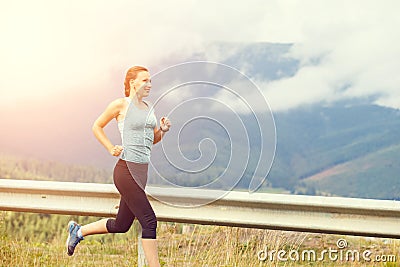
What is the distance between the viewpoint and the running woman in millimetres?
5594

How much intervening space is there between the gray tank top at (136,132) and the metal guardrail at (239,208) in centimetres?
37

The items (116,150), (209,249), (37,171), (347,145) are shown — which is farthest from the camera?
(347,145)

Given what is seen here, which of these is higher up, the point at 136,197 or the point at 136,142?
the point at 136,142

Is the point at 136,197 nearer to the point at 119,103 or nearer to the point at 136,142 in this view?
the point at 136,142

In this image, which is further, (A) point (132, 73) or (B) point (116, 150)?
(A) point (132, 73)

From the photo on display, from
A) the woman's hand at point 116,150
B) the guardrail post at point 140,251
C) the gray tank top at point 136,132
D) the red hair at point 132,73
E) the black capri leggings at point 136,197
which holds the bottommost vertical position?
the guardrail post at point 140,251

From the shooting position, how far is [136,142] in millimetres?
5598

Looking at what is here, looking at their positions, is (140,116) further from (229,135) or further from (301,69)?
(301,69)

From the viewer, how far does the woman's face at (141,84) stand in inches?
222

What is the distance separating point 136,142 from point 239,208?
3.39 feet

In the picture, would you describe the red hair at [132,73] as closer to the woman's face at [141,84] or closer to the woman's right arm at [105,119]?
the woman's face at [141,84]

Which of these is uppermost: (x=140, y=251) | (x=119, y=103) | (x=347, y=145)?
(x=347, y=145)

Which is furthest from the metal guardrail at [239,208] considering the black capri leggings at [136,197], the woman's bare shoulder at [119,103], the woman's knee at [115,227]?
the woman's bare shoulder at [119,103]

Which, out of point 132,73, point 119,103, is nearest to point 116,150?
point 119,103
